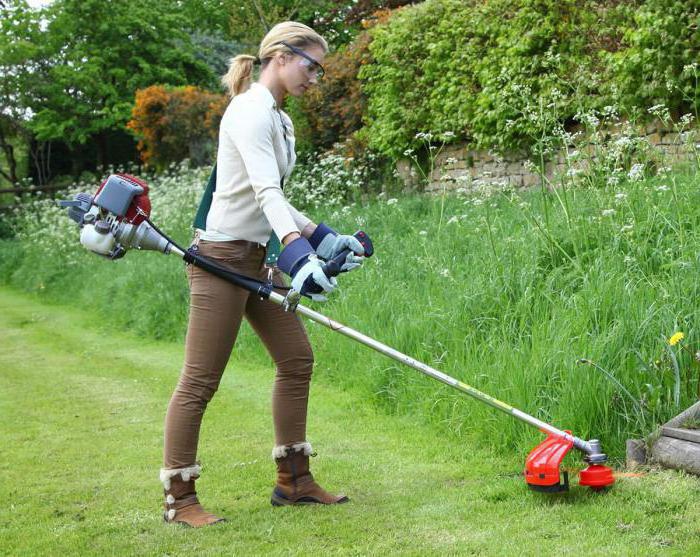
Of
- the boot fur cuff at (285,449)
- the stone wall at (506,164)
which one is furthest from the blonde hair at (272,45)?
the stone wall at (506,164)

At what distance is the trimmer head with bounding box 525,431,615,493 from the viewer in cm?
372

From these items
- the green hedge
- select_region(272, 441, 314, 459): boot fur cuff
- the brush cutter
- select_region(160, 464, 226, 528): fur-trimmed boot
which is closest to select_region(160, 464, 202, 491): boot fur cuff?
select_region(160, 464, 226, 528): fur-trimmed boot

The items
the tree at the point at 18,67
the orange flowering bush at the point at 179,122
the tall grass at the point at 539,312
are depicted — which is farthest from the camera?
the tree at the point at 18,67

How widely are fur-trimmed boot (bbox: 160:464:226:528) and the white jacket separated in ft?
3.07

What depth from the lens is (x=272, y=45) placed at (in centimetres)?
371

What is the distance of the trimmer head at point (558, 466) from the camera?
372 centimetres

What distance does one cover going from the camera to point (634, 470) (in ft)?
13.4

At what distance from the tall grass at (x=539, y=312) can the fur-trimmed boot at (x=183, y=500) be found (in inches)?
62.1

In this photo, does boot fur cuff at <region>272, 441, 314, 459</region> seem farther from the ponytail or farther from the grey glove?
the ponytail

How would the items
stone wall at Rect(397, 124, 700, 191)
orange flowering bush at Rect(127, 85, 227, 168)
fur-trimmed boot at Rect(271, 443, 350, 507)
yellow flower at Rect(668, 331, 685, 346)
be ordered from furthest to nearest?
orange flowering bush at Rect(127, 85, 227, 168)
stone wall at Rect(397, 124, 700, 191)
yellow flower at Rect(668, 331, 685, 346)
fur-trimmed boot at Rect(271, 443, 350, 507)

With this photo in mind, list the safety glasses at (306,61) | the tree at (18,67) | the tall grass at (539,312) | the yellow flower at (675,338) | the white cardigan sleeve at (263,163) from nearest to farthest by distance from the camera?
the white cardigan sleeve at (263,163)
the safety glasses at (306,61)
the yellow flower at (675,338)
the tall grass at (539,312)
the tree at (18,67)

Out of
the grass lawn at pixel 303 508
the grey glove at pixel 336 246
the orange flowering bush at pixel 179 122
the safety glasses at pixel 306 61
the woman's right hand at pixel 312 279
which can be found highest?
the orange flowering bush at pixel 179 122

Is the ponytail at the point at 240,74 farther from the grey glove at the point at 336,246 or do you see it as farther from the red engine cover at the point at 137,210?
the grey glove at the point at 336,246

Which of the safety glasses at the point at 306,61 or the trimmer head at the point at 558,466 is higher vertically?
the safety glasses at the point at 306,61
